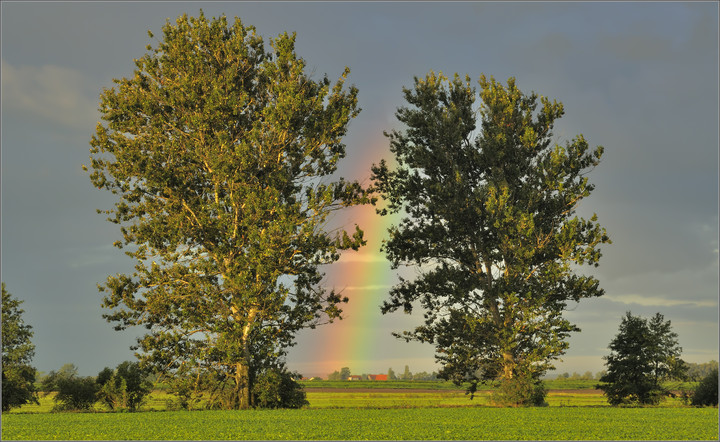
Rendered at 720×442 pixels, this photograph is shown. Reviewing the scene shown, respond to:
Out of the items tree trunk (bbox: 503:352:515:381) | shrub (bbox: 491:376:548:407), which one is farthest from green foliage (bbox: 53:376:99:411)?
tree trunk (bbox: 503:352:515:381)

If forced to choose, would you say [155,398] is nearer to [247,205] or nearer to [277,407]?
[277,407]

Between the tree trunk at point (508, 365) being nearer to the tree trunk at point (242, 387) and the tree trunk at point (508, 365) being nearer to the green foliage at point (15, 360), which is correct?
the tree trunk at point (242, 387)

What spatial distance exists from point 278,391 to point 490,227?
54.5 ft

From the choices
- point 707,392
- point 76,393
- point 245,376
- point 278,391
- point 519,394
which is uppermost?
point 245,376

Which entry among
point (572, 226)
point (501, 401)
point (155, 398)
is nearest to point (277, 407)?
point (155, 398)

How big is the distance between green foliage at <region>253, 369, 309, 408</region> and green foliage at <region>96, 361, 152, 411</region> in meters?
6.30

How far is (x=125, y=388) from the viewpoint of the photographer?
Answer: 3356 centimetres

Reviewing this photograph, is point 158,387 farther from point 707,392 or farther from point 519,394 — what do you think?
point 707,392

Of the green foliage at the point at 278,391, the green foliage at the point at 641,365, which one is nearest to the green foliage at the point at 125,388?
the green foliage at the point at 278,391

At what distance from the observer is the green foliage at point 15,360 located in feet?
142

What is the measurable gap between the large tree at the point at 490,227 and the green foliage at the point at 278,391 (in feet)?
33.2

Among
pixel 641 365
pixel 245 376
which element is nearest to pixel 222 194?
pixel 245 376

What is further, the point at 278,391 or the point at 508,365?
the point at 508,365

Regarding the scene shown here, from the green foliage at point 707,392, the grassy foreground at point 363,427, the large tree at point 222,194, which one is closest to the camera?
the grassy foreground at point 363,427
